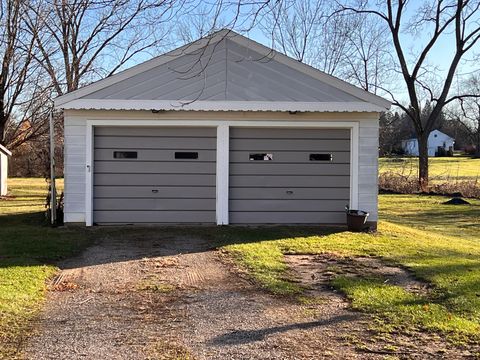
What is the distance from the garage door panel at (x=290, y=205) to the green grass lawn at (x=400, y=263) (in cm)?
70

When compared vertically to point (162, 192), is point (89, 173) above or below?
above

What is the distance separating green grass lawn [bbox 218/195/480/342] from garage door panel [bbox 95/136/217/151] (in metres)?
2.09

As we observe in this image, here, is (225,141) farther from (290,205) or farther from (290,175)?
(290,205)

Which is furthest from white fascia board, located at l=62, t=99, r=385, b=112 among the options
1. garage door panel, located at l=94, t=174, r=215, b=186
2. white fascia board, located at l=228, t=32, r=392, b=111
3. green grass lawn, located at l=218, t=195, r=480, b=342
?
green grass lawn, located at l=218, t=195, r=480, b=342

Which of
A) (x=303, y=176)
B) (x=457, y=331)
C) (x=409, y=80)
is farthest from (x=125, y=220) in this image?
(x=409, y=80)

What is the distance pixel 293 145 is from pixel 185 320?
714 centimetres

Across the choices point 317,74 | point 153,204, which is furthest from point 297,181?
point 153,204

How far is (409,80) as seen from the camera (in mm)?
30094

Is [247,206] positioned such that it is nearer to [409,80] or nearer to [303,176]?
[303,176]

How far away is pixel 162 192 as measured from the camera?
454 inches

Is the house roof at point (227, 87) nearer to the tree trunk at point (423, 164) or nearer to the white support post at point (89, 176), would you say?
the white support post at point (89, 176)

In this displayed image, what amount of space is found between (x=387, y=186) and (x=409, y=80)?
21.0 feet

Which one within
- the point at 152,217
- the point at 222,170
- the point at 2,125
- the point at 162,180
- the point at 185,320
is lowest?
the point at 185,320

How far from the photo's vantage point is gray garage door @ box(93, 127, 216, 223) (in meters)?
11.5
